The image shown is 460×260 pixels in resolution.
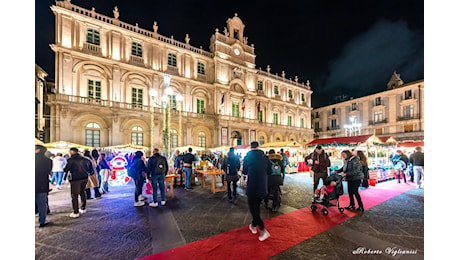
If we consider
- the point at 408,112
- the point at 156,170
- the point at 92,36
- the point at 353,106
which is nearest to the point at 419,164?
the point at 156,170

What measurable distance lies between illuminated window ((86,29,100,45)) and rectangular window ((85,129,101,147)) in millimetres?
8294

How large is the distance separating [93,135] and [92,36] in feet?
30.2

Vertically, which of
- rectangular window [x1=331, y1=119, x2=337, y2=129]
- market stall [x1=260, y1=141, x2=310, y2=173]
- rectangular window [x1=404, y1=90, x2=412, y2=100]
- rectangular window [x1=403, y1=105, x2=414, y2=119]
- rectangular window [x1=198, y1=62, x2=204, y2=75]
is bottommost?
market stall [x1=260, y1=141, x2=310, y2=173]

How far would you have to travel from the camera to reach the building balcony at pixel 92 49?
16516 millimetres

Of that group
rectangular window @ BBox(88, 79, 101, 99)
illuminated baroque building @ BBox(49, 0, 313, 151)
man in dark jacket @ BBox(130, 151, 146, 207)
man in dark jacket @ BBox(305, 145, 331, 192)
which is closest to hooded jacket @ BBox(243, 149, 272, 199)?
man in dark jacket @ BBox(305, 145, 331, 192)

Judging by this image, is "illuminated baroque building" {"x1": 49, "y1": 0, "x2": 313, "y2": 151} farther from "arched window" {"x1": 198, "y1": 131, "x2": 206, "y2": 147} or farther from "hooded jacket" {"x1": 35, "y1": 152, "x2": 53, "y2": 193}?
"hooded jacket" {"x1": 35, "y1": 152, "x2": 53, "y2": 193}

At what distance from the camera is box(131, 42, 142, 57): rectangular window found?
1912 cm

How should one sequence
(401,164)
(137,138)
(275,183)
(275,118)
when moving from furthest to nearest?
1. (275,118)
2. (137,138)
3. (401,164)
4. (275,183)

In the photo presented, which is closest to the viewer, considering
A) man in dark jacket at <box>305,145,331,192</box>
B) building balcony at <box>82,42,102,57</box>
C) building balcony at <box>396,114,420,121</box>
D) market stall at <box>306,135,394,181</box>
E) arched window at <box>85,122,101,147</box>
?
man in dark jacket at <box>305,145,331,192</box>

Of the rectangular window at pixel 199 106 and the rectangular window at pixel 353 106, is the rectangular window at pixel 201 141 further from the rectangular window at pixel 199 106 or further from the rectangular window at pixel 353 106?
the rectangular window at pixel 353 106

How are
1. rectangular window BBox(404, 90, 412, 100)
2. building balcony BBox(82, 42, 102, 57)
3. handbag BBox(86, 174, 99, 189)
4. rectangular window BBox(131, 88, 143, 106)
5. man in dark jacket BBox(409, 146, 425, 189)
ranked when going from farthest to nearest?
rectangular window BBox(404, 90, 412, 100) < rectangular window BBox(131, 88, 143, 106) < building balcony BBox(82, 42, 102, 57) < man in dark jacket BBox(409, 146, 425, 189) < handbag BBox(86, 174, 99, 189)

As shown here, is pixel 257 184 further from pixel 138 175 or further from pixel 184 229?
pixel 138 175

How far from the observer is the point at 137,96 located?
18891 mm
